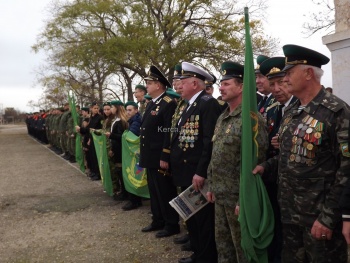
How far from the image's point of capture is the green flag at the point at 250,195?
2529 millimetres

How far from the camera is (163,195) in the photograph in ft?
15.1

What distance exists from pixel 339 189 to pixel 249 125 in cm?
74

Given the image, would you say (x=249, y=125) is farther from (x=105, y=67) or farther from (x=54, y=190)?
(x=105, y=67)

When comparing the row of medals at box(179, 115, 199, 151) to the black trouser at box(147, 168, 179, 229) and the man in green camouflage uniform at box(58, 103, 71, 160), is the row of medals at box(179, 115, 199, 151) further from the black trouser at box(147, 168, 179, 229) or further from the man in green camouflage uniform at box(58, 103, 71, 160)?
the man in green camouflage uniform at box(58, 103, 71, 160)

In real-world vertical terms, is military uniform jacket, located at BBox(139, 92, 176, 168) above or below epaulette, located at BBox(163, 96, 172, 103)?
below

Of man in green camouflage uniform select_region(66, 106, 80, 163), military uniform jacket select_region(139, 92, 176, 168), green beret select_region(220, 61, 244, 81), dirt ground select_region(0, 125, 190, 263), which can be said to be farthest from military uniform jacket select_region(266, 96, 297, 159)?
man in green camouflage uniform select_region(66, 106, 80, 163)

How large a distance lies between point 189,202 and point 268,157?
33.3 inches

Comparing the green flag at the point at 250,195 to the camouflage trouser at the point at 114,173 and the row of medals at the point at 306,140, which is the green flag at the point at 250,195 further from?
the camouflage trouser at the point at 114,173

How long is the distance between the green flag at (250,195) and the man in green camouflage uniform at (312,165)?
140 mm

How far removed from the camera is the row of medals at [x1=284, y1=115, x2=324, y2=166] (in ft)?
7.30

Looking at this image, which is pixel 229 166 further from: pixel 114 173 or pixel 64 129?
pixel 64 129

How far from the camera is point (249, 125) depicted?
2.56m

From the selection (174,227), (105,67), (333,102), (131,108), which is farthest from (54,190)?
(105,67)

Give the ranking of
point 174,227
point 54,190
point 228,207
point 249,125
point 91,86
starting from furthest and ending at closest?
point 91,86, point 54,190, point 174,227, point 228,207, point 249,125
